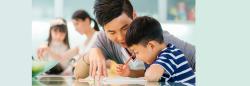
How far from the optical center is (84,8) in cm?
185

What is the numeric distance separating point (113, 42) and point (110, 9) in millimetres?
129

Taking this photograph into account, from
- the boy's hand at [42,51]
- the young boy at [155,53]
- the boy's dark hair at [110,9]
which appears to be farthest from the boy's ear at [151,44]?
the boy's hand at [42,51]

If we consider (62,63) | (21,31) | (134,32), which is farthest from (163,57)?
(21,31)

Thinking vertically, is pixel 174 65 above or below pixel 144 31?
below

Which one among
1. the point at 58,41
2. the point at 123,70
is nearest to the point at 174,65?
the point at 123,70

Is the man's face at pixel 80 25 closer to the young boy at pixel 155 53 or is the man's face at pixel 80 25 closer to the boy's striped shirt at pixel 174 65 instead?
the young boy at pixel 155 53

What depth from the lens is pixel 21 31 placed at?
5.65 feet

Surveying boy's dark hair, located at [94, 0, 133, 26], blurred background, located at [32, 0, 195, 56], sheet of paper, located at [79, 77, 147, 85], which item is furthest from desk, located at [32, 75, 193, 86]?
boy's dark hair, located at [94, 0, 133, 26]

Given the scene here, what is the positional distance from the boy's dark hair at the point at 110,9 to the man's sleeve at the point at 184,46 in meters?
0.16

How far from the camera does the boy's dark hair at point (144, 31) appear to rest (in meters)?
1.74

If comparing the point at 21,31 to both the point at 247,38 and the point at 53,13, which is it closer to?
the point at 53,13

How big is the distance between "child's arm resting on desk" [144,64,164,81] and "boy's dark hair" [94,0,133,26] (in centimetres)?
21

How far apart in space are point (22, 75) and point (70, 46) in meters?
0.24

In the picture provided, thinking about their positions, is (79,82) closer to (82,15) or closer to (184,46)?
(82,15)
